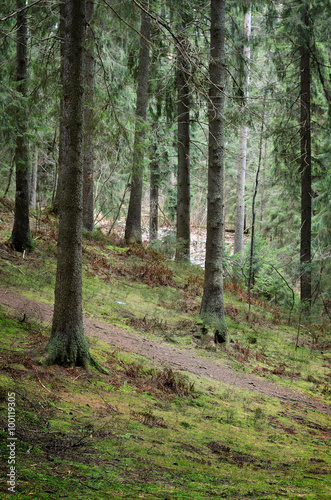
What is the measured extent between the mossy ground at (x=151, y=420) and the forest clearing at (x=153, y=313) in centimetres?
3

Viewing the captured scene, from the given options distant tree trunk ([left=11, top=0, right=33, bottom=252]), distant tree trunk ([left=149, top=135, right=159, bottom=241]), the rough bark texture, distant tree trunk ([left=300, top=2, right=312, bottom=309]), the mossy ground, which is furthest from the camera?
distant tree trunk ([left=149, top=135, right=159, bottom=241])

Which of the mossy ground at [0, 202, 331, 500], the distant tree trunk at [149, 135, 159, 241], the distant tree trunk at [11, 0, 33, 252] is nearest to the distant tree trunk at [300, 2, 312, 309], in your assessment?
the mossy ground at [0, 202, 331, 500]

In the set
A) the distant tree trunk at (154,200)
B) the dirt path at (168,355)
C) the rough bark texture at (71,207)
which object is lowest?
the dirt path at (168,355)

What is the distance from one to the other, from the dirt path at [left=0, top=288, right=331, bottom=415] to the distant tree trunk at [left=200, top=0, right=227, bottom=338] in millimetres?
1477

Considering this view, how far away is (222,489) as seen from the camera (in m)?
2.92

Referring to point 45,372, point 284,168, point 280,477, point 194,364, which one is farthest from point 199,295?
point 280,477

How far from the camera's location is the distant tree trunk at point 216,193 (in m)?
8.97

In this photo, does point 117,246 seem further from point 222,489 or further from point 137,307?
point 222,489

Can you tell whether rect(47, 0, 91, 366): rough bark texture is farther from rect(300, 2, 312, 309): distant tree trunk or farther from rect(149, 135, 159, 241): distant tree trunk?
rect(149, 135, 159, 241): distant tree trunk

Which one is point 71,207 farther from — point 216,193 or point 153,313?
point 153,313

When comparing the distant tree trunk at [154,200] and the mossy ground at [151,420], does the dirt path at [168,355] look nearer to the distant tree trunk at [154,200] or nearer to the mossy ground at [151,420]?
the mossy ground at [151,420]

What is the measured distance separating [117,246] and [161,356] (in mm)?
7838

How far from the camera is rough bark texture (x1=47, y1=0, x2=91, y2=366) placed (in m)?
4.87

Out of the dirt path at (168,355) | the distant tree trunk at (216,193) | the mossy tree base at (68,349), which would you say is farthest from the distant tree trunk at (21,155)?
the mossy tree base at (68,349)
